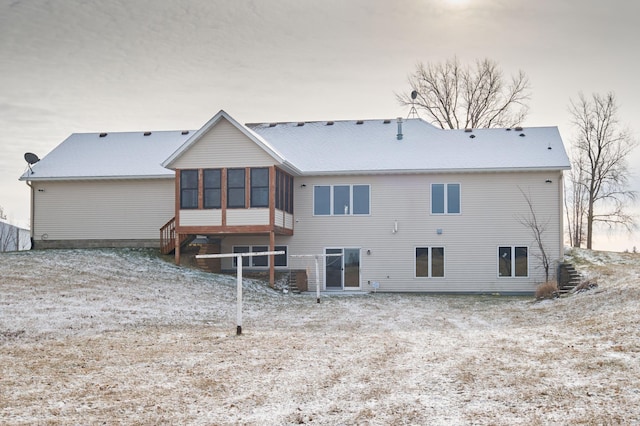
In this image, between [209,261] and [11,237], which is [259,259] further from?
[11,237]

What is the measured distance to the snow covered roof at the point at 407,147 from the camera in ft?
88.6

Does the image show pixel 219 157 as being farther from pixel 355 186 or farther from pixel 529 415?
pixel 529 415

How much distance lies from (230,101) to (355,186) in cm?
650

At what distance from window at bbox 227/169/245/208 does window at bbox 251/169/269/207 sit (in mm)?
393

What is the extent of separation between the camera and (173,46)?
21.1 metres

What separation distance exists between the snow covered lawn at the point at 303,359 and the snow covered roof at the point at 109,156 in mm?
8857

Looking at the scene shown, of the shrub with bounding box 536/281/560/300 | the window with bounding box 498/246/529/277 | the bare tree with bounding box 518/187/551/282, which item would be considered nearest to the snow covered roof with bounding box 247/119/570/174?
the bare tree with bounding box 518/187/551/282

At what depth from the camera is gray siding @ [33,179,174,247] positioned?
1132 inches

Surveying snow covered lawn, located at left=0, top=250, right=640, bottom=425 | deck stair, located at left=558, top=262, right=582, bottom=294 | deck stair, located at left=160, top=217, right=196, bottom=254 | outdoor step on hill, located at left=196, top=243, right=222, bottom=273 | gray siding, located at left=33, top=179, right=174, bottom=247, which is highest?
gray siding, located at left=33, top=179, right=174, bottom=247

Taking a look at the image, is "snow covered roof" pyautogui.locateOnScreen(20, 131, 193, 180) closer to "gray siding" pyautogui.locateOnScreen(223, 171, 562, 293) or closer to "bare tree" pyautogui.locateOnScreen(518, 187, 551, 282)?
"gray siding" pyautogui.locateOnScreen(223, 171, 562, 293)

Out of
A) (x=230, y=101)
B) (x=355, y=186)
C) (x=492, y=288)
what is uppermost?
(x=230, y=101)

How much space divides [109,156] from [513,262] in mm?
18534

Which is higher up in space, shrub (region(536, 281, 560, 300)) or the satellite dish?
the satellite dish

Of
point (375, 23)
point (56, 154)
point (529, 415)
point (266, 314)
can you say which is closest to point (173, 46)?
point (375, 23)
